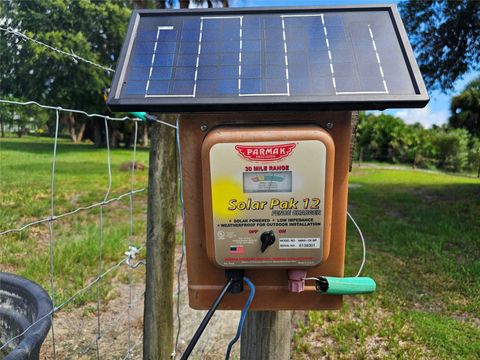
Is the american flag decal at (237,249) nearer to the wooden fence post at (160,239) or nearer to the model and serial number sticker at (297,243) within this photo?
the model and serial number sticker at (297,243)

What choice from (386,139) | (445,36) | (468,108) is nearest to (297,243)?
(445,36)

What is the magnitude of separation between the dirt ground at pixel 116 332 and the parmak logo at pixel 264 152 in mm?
1770

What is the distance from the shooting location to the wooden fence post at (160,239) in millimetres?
1706

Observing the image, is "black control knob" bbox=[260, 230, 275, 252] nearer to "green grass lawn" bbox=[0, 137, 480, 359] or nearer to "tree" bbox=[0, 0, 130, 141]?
"green grass lawn" bbox=[0, 137, 480, 359]

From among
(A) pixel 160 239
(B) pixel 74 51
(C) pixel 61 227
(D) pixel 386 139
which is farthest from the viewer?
(D) pixel 386 139

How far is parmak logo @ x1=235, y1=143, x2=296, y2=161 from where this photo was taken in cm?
87

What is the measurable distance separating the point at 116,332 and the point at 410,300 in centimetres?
228

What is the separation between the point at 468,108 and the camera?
13.0 m

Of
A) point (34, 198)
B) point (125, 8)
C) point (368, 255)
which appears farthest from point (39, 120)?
point (125, 8)

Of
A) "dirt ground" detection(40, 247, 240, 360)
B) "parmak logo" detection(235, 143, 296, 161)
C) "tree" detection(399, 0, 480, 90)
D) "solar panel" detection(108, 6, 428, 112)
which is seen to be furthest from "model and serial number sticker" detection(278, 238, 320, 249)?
"tree" detection(399, 0, 480, 90)

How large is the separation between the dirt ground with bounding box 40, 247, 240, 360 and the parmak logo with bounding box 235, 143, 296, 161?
1.77 metres

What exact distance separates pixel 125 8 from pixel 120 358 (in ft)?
64.0

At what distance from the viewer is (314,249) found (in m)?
0.92

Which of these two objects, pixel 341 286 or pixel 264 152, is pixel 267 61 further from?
pixel 341 286
